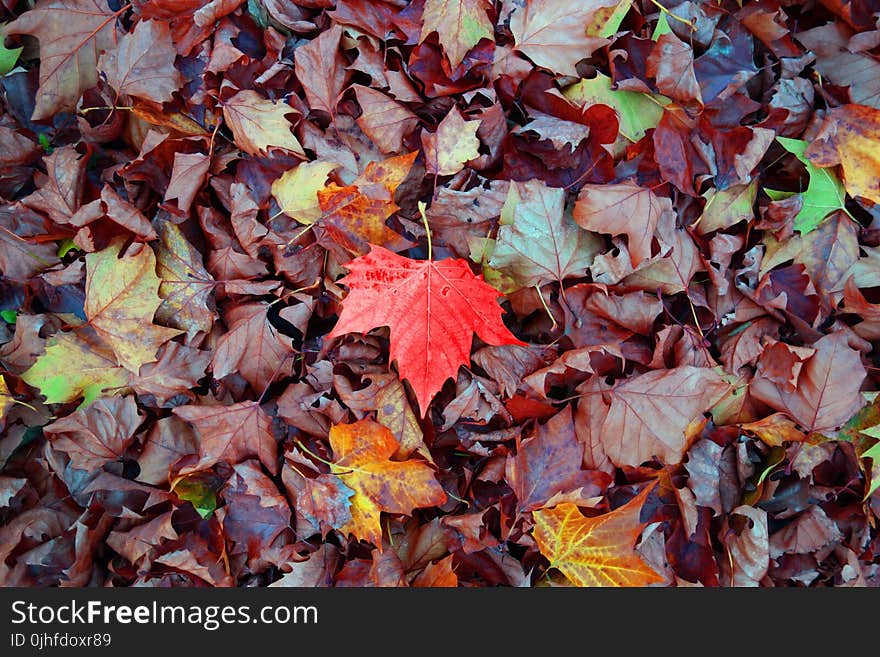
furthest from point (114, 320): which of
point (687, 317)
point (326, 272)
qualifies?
point (687, 317)

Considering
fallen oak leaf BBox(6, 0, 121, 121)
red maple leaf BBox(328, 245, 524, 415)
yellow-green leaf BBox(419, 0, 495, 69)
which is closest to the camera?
red maple leaf BBox(328, 245, 524, 415)

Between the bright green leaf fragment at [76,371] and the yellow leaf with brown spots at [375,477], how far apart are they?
558mm

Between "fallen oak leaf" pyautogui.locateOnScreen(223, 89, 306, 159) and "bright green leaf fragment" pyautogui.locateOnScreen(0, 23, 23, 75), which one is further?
"bright green leaf fragment" pyautogui.locateOnScreen(0, 23, 23, 75)

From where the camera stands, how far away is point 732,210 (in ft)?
5.32

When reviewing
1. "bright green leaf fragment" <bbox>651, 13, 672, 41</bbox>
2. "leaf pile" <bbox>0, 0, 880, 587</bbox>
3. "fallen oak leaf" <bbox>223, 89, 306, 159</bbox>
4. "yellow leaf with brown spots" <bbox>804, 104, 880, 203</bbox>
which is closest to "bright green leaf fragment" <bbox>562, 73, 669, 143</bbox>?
"leaf pile" <bbox>0, 0, 880, 587</bbox>

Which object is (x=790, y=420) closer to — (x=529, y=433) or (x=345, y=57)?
(x=529, y=433)

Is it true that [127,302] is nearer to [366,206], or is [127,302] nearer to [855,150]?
[366,206]

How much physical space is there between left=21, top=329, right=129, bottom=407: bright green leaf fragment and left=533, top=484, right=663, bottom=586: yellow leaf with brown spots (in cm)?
104

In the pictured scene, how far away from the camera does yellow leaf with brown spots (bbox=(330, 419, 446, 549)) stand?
1.55m

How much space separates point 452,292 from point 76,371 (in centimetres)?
92

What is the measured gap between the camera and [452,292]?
1.50 m

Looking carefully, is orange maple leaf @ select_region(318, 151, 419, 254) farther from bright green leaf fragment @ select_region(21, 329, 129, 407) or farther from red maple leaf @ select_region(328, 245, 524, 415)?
bright green leaf fragment @ select_region(21, 329, 129, 407)

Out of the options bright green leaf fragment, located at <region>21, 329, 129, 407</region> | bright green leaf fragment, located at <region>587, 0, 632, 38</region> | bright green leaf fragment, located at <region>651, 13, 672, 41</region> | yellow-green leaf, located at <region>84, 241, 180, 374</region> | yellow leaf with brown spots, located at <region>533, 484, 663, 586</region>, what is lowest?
yellow leaf with brown spots, located at <region>533, 484, 663, 586</region>

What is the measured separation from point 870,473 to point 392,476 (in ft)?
3.58
